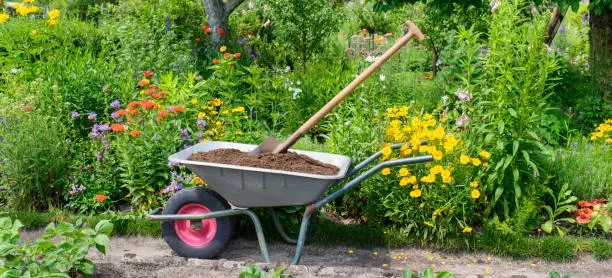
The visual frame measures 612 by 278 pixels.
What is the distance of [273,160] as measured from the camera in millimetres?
3252

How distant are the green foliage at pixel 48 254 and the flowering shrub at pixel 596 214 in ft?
9.32

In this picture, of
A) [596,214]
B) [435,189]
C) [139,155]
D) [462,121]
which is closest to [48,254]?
[139,155]

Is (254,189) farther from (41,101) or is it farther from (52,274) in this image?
(41,101)

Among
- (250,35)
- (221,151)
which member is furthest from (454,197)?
(250,35)

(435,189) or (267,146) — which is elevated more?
(267,146)

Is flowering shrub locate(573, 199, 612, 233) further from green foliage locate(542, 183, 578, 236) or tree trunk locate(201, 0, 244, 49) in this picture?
tree trunk locate(201, 0, 244, 49)

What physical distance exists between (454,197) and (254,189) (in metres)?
1.25

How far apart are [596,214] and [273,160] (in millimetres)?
2073

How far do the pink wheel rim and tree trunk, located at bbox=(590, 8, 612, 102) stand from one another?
4013 millimetres

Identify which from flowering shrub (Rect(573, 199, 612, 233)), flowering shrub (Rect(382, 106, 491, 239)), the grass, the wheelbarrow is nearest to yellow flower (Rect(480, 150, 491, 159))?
flowering shrub (Rect(382, 106, 491, 239))

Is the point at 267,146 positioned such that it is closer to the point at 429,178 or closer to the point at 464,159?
the point at 429,178

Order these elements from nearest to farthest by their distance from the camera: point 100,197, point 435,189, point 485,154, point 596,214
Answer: point 485,154
point 435,189
point 596,214
point 100,197

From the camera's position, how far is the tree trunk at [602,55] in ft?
18.1

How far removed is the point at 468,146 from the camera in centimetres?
370
